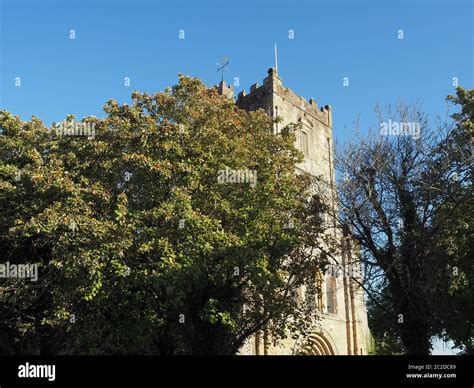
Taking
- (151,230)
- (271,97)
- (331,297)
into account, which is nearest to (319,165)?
(271,97)

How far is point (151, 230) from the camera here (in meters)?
16.8

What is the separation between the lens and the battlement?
32.5 metres

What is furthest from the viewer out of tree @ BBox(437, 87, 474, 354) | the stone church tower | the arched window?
the arched window

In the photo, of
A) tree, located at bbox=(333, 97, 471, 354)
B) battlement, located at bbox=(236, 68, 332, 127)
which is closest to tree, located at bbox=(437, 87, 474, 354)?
tree, located at bbox=(333, 97, 471, 354)

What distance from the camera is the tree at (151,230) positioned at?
54.5 ft

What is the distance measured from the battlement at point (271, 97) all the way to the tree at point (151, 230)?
440 inches

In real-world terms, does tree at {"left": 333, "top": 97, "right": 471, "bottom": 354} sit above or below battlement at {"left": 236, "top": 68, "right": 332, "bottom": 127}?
below

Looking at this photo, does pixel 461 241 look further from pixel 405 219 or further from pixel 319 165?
pixel 319 165

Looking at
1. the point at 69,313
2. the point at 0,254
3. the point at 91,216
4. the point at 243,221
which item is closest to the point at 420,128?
the point at 243,221

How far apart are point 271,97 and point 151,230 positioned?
17.8 m

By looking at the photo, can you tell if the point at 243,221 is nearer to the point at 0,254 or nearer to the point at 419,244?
the point at 419,244

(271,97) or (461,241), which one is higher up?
(271,97)

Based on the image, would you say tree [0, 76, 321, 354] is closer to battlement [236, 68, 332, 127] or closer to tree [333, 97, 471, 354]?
tree [333, 97, 471, 354]

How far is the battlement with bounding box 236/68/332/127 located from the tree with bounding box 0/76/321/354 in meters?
11.2
